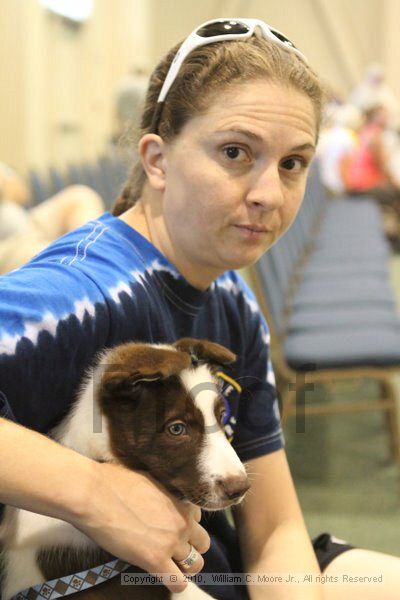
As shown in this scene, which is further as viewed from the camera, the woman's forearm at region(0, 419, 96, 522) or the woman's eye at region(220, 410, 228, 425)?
the woman's eye at region(220, 410, 228, 425)

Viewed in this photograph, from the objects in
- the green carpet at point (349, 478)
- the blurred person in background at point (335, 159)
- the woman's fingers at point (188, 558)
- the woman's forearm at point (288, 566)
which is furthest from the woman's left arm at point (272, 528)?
the blurred person in background at point (335, 159)

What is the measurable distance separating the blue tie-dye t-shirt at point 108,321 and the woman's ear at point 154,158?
9cm

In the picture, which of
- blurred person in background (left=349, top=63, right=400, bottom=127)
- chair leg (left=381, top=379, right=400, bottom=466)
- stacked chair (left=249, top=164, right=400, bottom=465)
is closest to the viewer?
stacked chair (left=249, top=164, right=400, bottom=465)

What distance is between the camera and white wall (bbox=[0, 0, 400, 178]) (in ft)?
23.1

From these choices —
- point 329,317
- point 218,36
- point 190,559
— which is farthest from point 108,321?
point 329,317

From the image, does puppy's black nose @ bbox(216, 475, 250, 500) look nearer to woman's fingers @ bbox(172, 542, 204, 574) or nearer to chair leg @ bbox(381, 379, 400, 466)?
woman's fingers @ bbox(172, 542, 204, 574)

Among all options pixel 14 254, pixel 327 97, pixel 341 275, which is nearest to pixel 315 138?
pixel 327 97

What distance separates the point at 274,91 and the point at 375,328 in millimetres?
2206

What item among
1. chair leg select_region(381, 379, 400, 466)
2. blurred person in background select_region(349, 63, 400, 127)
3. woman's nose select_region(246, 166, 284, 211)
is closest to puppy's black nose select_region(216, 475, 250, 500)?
woman's nose select_region(246, 166, 284, 211)

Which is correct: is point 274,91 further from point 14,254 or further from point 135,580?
point 14,254

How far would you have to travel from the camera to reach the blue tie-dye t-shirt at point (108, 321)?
3.14 feet

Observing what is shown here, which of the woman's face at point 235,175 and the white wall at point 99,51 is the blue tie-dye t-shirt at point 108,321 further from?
the white wall at point 99,51

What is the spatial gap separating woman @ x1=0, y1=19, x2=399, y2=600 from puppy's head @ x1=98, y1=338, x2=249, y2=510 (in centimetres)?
3

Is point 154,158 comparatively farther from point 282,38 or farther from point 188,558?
point 188,558
